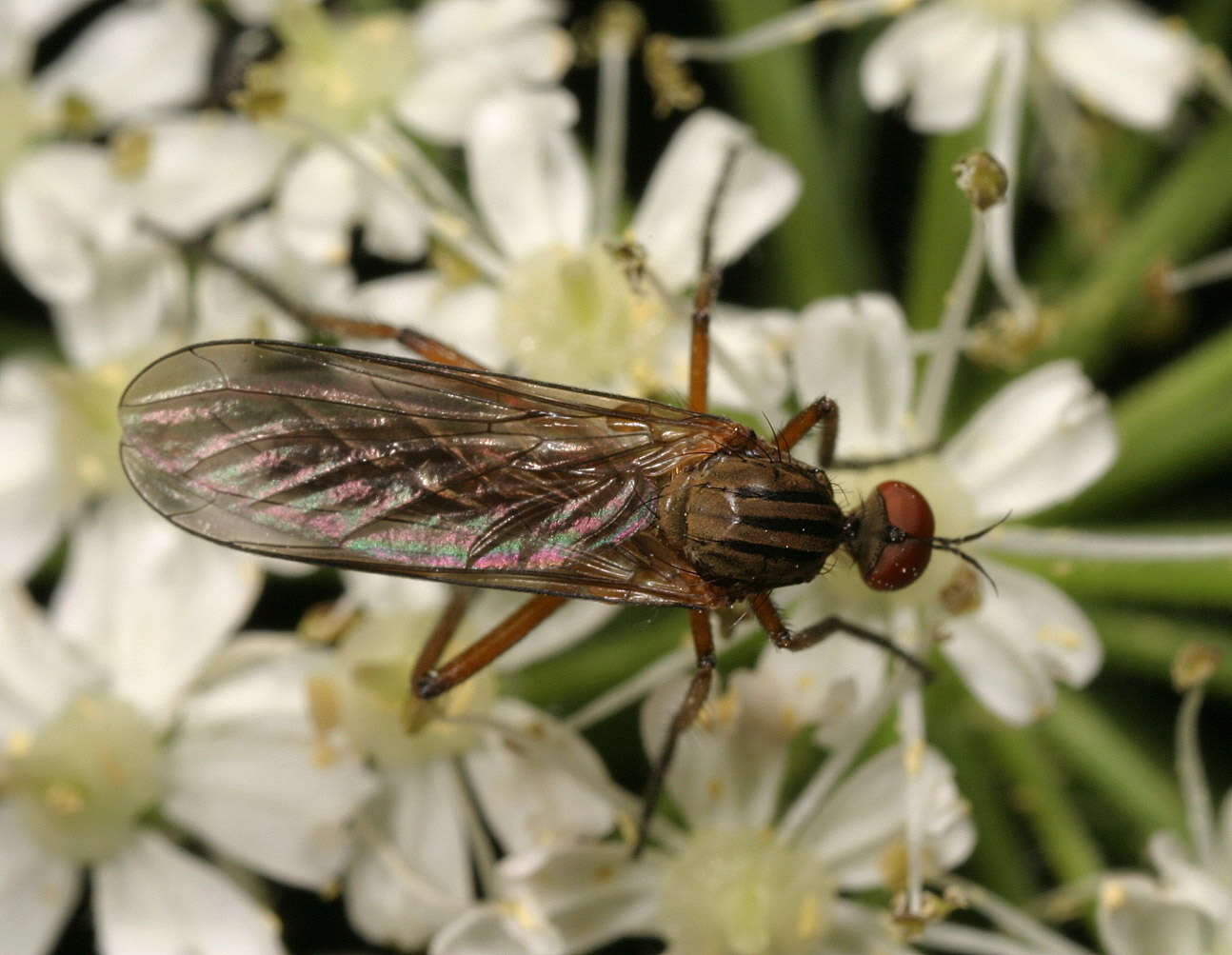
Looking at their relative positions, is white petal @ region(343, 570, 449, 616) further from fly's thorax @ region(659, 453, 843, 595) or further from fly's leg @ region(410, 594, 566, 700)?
fly's thorax @ region(659, 453, 843, 595)

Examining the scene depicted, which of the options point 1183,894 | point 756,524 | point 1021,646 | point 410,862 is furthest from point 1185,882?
point 410,862

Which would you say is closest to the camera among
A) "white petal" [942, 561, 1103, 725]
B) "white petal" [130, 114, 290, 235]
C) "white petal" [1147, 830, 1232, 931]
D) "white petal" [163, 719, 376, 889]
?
"white petal" [1147, 830, 1232, 931]

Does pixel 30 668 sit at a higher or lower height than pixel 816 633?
lower

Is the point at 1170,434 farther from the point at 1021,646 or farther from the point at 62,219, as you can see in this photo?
the point at 62,219

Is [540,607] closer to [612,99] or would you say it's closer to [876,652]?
[876,652]

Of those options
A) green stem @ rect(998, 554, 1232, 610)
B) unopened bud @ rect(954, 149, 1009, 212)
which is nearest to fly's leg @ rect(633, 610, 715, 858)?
green stem @ rect(998, 554, 1232, 610)

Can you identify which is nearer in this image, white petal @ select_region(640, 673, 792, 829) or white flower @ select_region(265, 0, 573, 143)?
white petal @ select_region(640, 673, 792, 829)

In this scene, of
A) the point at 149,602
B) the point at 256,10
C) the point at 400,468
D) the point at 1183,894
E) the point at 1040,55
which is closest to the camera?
the point at 1183,894

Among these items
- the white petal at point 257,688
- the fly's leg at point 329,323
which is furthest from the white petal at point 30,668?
the fly's leg at point 329,323
